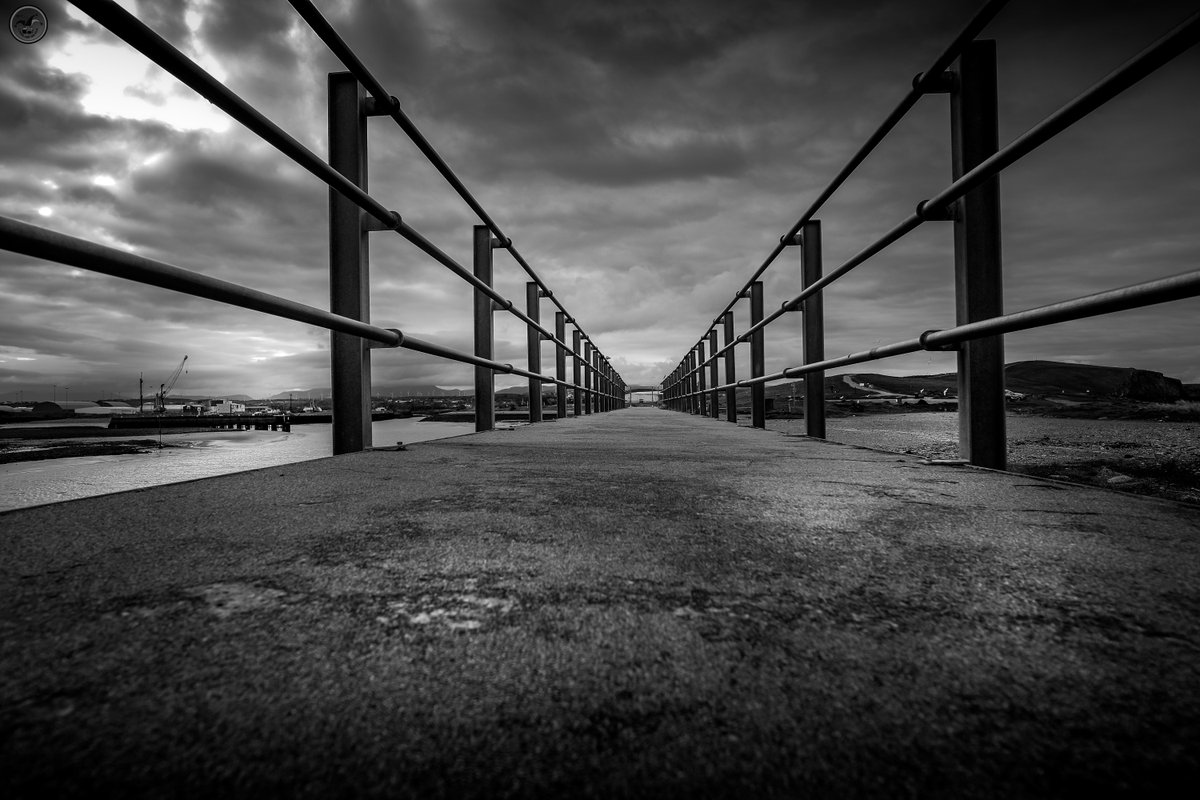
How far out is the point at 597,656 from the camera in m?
0.40

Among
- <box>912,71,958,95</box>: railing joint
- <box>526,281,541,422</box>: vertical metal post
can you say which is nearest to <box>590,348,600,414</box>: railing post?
<box>526,281,541,422</box>: vertical metal post

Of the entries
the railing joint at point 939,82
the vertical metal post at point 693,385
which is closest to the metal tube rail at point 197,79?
the railing joint at point 939,82

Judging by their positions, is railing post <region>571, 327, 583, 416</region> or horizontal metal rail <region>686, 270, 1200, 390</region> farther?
railing post <region>571, 327, 583, 416</region>

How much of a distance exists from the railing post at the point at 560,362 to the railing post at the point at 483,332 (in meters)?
1.57

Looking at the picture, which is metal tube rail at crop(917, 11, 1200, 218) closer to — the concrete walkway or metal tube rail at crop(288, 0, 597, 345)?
the concrete walkway

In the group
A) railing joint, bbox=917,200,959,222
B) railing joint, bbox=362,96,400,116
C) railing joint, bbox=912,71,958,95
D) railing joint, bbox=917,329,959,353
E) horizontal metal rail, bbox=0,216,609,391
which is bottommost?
railing joint, bbox=917,329,959,353

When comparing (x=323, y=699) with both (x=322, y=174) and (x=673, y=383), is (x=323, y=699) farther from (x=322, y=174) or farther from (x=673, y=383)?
(x=673, y=383)

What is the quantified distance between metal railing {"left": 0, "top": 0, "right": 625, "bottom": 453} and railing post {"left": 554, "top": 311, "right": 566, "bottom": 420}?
1.28m

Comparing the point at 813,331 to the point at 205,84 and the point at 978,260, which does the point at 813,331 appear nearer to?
the point at 978,260

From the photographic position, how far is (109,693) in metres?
0.35

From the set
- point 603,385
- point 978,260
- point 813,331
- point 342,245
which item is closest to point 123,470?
point 342,245

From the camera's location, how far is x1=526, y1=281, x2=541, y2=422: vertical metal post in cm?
438

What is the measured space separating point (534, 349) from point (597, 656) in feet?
13.5

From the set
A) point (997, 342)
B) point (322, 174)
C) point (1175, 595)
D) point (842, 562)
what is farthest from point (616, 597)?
point (997, 342)
